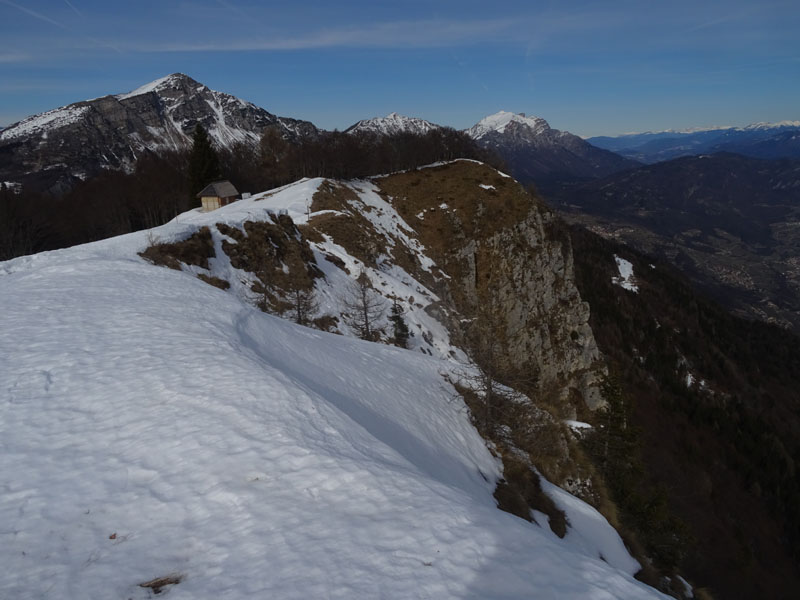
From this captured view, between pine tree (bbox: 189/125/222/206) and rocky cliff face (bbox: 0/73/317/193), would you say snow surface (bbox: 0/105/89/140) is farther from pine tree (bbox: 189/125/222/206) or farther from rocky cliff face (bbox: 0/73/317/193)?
pine tree (bbox: 189/125/222/206)

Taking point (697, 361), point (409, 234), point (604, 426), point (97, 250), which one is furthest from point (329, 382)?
point (697, 361)

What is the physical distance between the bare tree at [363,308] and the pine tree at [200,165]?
37.7 meters

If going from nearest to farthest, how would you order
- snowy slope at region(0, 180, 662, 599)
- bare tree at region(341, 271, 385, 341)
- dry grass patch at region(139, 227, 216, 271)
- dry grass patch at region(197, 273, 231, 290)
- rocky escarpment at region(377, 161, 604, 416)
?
snowy slope at region(0, 180, 662, 599) < dry grass patch at region(139, 227, 216, 271) < dry grass patch at region(197, 273, 231, 290) < bare tree at region(341, 271, 385, 341) < rocky escarpment at region(377, 161, 604, 416)

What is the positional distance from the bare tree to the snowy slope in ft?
60.7

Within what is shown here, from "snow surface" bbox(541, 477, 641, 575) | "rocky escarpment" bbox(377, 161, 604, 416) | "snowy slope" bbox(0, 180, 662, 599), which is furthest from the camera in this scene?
"rocky escarpment" bbox(377, 161, 604, 416)

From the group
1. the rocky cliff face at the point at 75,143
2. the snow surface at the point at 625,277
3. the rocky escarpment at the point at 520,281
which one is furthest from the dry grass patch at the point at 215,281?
the rocky cliff face at the point at 75,143

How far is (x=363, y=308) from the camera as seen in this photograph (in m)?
31.9

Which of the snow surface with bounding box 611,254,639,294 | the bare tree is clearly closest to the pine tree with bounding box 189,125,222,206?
the bare tree

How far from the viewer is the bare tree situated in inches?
1253

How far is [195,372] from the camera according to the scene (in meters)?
10.1

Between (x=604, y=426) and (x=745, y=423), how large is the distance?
7361 centimetres

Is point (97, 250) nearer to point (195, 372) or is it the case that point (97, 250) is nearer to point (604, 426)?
point (195, 372)

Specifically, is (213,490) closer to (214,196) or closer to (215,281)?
(215,281)

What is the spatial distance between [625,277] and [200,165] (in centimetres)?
13453
